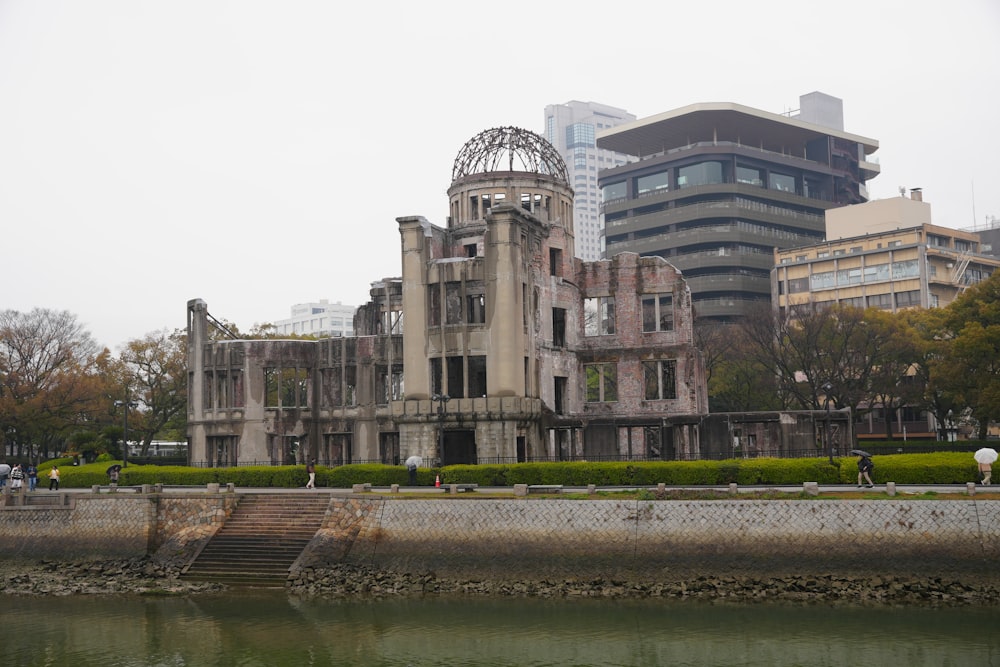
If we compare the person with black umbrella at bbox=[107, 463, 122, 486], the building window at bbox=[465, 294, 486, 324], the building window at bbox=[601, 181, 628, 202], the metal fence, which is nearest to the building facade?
the building window at bbox=[601, 181, 628, 202]

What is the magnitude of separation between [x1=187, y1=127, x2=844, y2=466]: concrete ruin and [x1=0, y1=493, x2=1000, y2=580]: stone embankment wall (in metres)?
15.2

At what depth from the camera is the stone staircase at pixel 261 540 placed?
3922 cm

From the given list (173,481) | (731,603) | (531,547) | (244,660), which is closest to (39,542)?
(173,481)

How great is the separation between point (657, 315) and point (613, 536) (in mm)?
29759

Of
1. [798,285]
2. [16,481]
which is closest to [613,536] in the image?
[16,481]

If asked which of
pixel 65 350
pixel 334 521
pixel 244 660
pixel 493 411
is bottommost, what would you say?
pixel 244 660

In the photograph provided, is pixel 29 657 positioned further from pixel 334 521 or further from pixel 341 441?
pixel 341 441

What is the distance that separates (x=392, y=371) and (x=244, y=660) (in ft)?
120

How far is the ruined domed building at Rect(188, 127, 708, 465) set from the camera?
55.7 metres

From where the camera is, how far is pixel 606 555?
36.4 meters

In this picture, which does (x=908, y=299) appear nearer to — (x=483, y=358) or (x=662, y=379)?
(x=662, y=379)

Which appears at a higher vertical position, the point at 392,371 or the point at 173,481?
the point at 392,371

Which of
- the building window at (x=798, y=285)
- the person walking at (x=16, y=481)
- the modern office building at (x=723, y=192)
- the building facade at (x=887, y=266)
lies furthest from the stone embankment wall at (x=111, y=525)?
the modern office building at (x=723, y=192)

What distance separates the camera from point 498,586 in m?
36.5
